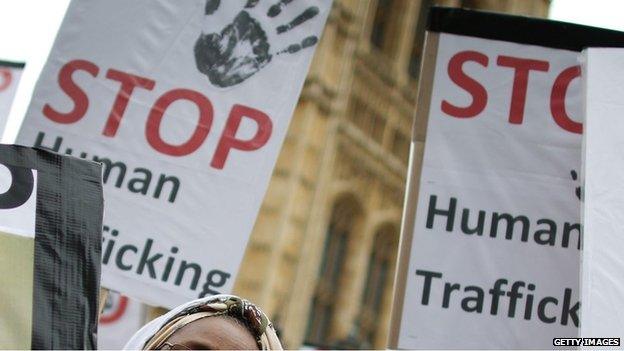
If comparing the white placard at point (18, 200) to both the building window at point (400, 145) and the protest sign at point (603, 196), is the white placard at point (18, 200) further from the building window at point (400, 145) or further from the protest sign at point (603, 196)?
the building window at point (400, 145)

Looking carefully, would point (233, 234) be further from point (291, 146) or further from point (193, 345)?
point (291, 146)

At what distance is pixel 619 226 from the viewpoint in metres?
2.77

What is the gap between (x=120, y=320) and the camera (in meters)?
8.27

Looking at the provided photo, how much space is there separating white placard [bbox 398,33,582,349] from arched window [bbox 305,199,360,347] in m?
21.2

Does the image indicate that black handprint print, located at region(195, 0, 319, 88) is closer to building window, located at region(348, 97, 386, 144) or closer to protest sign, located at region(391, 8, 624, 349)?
protest sign, located at region(391, 8, 624, 349)

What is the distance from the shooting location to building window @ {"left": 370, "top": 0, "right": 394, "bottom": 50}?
93.2 ft

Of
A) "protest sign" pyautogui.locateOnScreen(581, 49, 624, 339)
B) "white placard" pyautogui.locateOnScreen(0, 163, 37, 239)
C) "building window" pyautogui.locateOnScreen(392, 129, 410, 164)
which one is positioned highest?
"building window" pyautogui.locateOnScreen(392, 129, 410, 164)

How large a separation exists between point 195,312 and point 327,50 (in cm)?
2386

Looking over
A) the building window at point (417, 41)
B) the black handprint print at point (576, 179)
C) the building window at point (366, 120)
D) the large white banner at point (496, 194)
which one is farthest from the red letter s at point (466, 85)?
the building window at point (417, 41)

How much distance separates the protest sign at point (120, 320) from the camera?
8.05 meters

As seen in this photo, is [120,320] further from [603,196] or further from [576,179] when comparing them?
[603,196]

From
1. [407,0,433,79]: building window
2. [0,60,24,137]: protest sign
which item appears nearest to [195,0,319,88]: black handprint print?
[0,60,24,137]: protest sign

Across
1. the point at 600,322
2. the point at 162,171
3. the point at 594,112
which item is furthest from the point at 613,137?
the point at 162,171

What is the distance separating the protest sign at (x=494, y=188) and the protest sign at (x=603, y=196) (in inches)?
17.7
